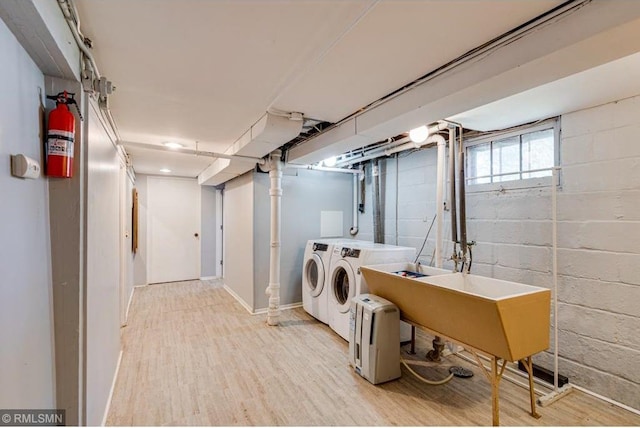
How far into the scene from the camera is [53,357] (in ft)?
4.24

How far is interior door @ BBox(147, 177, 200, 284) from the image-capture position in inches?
231

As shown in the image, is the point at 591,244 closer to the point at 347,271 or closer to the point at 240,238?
the point at 347,271

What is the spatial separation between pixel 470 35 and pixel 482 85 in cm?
27

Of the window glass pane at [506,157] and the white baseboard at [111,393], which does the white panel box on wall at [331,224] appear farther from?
the white baseboard at [111,393]

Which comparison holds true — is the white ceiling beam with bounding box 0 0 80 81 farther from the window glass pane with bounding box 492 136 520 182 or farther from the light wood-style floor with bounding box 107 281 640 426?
the window glass pane with bounding box 492 136 520 182

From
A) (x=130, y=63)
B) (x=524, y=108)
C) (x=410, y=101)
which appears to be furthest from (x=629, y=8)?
(x=130, y=63)

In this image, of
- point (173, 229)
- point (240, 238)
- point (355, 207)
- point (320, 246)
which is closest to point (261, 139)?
point (320, 246)

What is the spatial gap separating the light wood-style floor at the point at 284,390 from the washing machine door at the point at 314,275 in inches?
21.4

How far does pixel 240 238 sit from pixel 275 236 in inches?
47.3

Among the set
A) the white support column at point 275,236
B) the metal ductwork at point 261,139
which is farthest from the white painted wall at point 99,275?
the white support column at point 275,236

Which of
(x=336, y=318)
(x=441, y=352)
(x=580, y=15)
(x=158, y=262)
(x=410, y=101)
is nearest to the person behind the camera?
(x=580, y=15)

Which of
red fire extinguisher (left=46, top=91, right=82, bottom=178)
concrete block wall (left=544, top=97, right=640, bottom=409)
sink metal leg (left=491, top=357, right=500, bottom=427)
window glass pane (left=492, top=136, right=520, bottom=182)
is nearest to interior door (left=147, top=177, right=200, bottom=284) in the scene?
red fire extinguisher (left=46, top=91, right=82, bottom=178)

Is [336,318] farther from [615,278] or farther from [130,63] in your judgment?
[130,63]

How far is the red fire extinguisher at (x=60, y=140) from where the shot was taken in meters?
1.21
